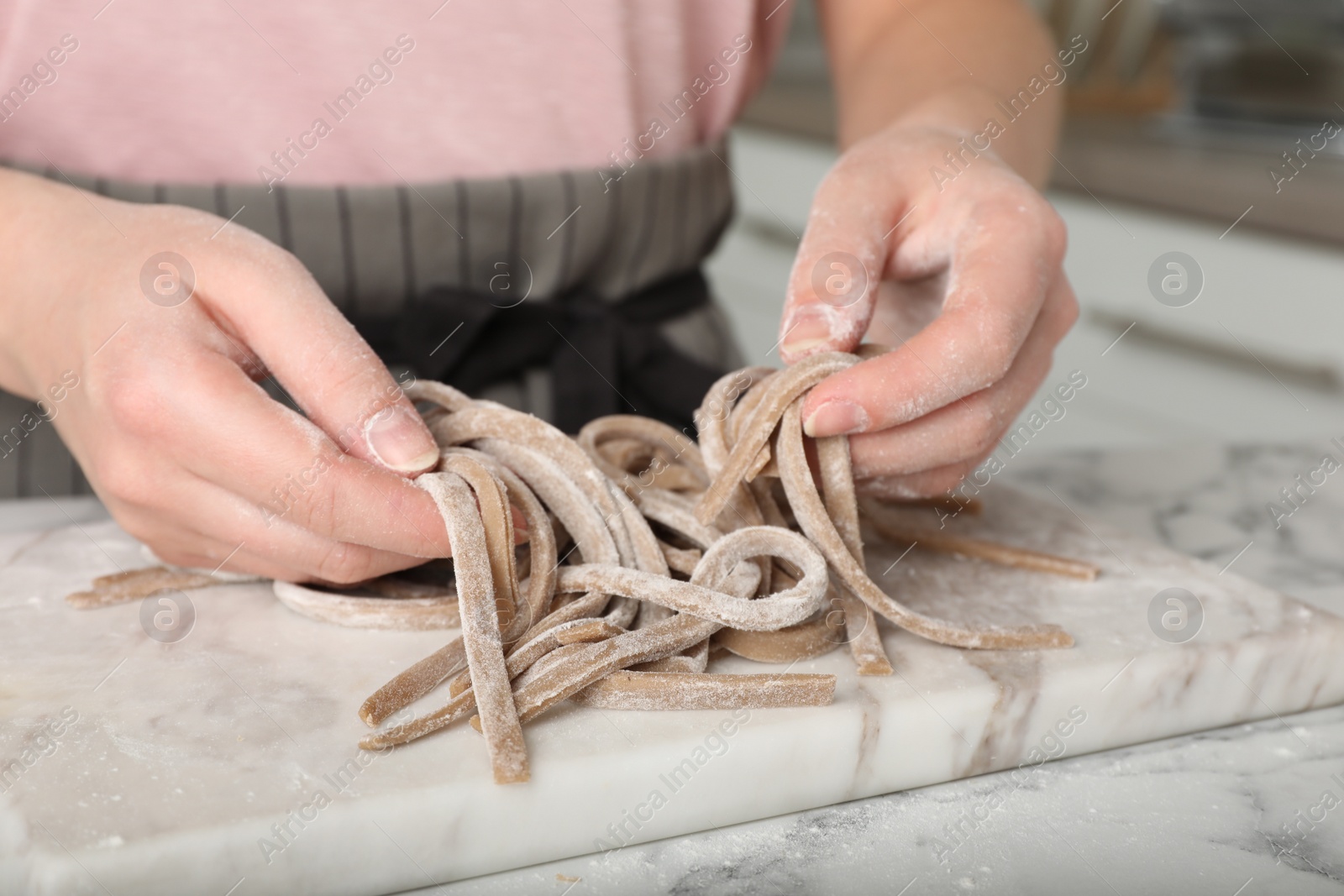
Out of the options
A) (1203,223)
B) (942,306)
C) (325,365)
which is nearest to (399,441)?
(325,365)

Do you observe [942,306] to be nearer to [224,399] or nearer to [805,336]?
[805,336]

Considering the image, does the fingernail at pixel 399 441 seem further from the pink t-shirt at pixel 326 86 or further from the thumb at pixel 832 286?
the pink t-shirt at pixel 326 86

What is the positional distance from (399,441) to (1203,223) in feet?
6.95

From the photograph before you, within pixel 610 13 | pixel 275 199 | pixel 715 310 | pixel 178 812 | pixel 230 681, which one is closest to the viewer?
pixel 178 812

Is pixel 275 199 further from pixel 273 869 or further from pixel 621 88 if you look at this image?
pixel 273 869

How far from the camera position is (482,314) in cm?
113

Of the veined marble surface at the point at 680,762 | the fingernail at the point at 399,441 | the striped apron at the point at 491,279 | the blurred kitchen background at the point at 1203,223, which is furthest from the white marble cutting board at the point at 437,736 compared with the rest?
the blurred kitchen background at the point at 1203,223

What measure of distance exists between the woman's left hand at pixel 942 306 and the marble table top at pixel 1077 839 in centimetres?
26

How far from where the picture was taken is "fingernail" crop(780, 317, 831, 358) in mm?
908

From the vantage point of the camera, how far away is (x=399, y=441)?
2.61ft

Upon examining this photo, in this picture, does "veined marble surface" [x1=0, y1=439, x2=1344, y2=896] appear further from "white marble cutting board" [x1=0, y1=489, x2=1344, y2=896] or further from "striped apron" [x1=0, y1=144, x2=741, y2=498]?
"striped apron" [x1=0, y1=144, x2=741, y2=498]

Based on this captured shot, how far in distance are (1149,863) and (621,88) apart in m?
0.92

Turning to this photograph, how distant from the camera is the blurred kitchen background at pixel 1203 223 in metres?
2.27

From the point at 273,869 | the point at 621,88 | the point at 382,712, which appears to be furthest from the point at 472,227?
the point at 273,869
